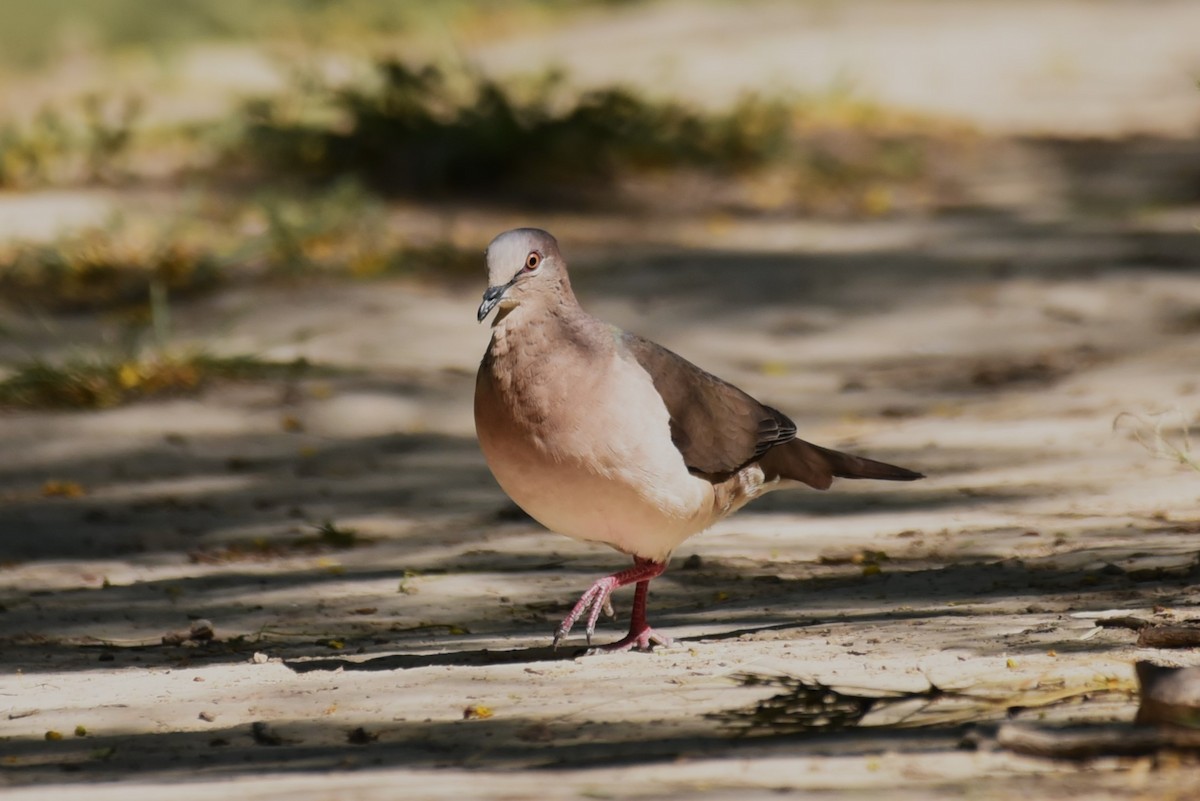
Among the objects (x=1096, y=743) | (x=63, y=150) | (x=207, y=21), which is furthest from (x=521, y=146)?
(x=207, y=21)

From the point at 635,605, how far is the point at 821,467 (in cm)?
85

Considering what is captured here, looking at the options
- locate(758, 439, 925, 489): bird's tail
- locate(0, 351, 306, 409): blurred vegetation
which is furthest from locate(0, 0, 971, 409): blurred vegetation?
locate(758, 439, 925, 489): bird's tail

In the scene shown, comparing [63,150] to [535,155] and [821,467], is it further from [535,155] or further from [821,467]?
[821,467]

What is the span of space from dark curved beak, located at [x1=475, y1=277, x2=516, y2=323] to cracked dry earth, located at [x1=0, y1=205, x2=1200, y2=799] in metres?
0.88

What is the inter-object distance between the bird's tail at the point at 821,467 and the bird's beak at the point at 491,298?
1.11m

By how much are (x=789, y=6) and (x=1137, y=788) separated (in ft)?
56.6

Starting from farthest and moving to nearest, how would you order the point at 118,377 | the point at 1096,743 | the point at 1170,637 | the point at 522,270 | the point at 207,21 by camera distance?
1. the point at 207,21
2. the point at 118,377
3. the point at 522,270
4. the point at 1170,637
5. the point at 1096,743

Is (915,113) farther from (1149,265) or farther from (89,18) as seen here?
(89,18)

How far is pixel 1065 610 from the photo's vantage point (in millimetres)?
4461

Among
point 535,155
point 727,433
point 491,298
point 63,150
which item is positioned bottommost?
point 727,433

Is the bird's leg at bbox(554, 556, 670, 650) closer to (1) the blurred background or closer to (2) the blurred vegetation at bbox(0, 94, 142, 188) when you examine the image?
(1) the blurred background

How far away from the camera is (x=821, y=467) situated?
16.6 feet

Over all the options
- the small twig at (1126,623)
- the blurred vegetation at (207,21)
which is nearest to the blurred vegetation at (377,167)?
the blurred vegetation at (207,21)

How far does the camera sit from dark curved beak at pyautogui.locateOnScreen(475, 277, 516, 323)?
13.6 ft
